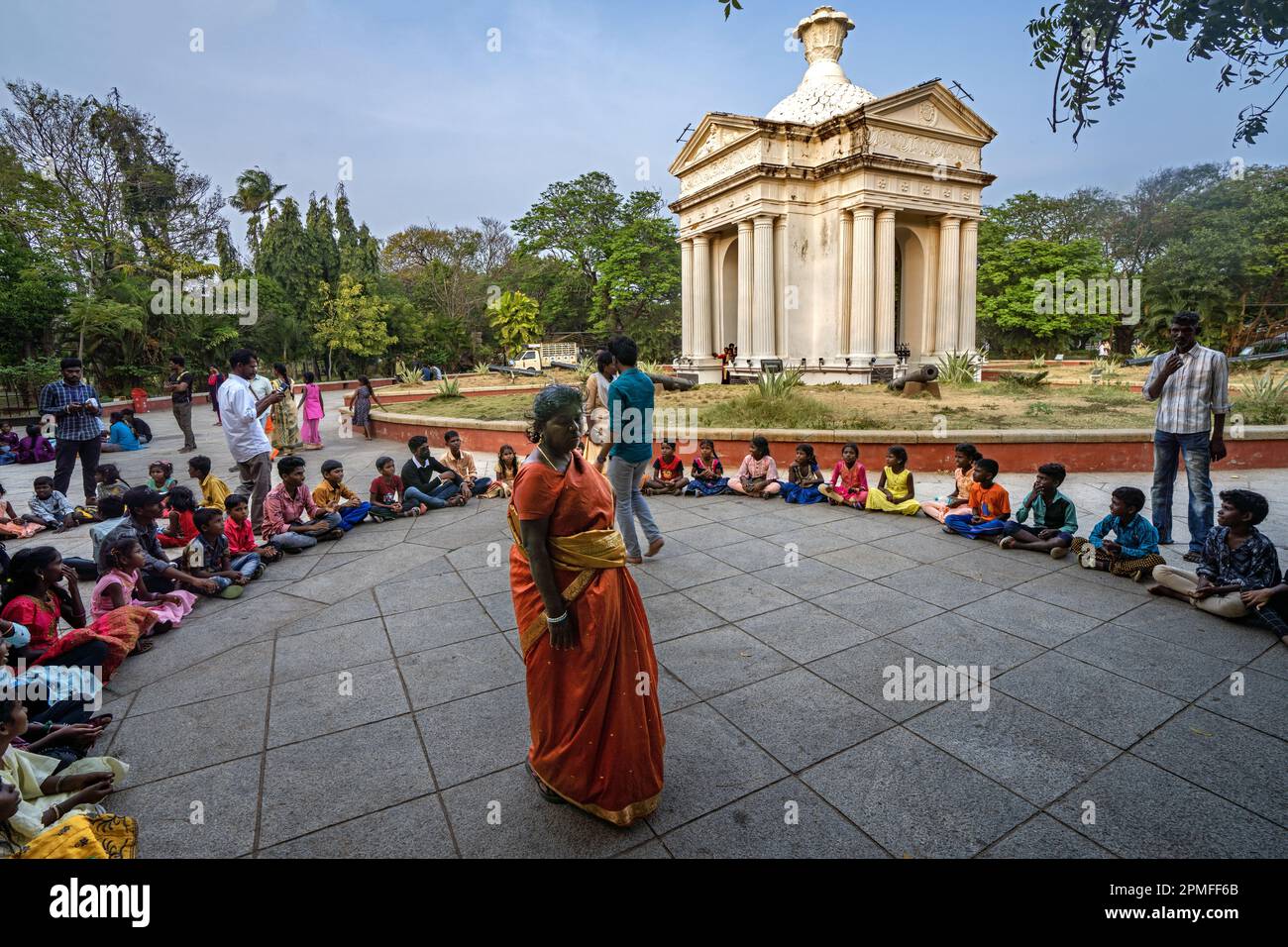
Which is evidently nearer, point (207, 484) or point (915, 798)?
point (915, 798)

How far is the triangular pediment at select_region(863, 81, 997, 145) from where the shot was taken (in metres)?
19.7

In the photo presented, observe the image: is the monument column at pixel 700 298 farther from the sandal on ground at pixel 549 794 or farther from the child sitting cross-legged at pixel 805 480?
the sandal on ground at pixel 549 794

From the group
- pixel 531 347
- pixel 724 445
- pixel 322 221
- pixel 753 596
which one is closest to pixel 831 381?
pixel 724 445

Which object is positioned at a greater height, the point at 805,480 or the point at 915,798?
the point at 805,480

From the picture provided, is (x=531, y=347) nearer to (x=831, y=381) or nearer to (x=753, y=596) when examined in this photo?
(x=831, y=381)

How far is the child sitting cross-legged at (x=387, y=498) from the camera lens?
25.2 ft

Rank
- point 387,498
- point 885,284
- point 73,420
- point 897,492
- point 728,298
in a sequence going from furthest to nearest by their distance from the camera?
1. point 728,298
2. point 885,284
3. point 73,420
4. point 387,498
5. point 897,492

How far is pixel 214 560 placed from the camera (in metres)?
5.48

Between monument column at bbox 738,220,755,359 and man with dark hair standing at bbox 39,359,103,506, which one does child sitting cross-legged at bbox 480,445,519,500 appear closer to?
man with dark hair standing at bbox 39,359,103,506

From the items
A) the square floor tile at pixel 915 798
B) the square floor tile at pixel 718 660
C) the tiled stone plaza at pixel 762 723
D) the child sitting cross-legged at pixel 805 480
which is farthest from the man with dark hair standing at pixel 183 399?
the square floor tile at pixel 915 798

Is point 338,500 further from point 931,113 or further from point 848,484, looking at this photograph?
point 931,113

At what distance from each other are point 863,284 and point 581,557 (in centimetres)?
1994

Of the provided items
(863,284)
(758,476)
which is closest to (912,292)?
(863,284)
